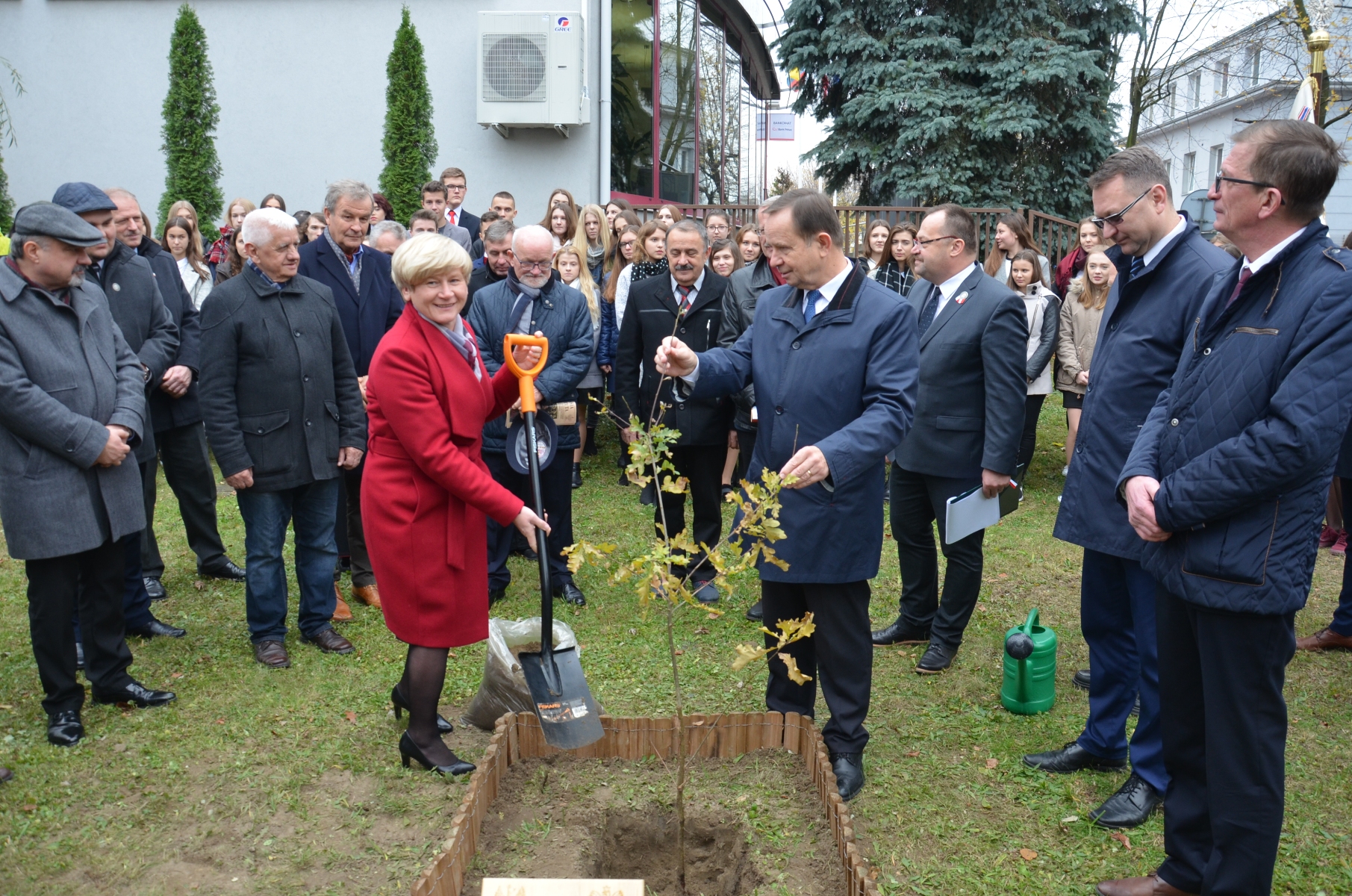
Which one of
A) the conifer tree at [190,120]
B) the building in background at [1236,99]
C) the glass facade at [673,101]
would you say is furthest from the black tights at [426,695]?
the conifer tree at [190,120]

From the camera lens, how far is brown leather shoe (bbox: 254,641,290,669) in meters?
5.12

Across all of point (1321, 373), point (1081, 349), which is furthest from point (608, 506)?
point (1321, 373)

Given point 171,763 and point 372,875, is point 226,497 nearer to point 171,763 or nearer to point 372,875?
point 171,763

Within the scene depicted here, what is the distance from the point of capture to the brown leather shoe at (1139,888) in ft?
10.4

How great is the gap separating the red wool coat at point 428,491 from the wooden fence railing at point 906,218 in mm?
9813

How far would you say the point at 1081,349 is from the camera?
8.61m

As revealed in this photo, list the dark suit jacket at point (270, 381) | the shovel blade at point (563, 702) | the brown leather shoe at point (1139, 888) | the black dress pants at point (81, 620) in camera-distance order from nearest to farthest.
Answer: the brown leather shoe at point (1139, 888) < the shovel blade at point (563, 702) < the black dress pants at point (81, 620) < the dark suit jacket at point (270, 381)

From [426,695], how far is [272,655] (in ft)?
5.34

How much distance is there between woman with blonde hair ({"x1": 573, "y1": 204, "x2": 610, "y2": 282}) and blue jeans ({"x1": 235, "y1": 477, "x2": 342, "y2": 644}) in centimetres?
437

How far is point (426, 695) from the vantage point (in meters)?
3.94

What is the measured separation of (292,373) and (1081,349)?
21.3 feet

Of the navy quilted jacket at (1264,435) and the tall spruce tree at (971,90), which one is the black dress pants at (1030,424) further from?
the tall spruce tree at (971,90)

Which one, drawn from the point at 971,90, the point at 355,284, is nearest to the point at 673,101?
the point at 971,90

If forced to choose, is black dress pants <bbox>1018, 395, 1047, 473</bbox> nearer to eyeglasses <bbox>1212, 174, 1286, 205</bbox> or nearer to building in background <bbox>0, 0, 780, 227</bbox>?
eyeglasses <bbox>1212, 174, 1286, 205</bbox>
